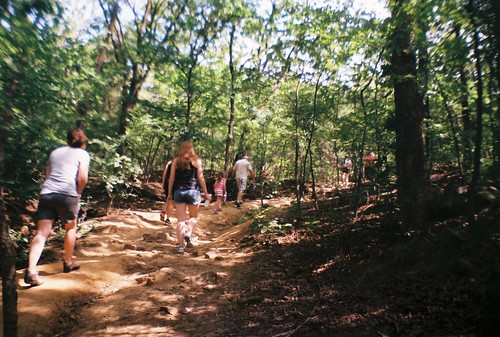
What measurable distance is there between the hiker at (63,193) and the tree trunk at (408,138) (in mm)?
4797

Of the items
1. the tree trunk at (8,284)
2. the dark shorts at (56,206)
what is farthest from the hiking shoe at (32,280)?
the tree trunk at (8,284)

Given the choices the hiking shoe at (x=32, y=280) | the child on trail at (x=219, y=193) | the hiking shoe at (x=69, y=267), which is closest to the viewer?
the hiking shoe at (x=32, y=280)

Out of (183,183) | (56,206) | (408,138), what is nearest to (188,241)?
(183,183)

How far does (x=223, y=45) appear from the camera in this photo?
48.4 feet

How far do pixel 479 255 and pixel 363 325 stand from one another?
1.34 m

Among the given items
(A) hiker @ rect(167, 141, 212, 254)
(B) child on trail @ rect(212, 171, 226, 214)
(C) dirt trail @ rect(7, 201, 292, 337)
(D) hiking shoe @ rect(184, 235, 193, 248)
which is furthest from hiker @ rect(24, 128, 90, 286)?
(B) child on trail @ rect(212, 171, 226, 214)

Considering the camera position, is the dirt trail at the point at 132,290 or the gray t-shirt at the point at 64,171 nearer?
the dirt trail at the point at 132,290

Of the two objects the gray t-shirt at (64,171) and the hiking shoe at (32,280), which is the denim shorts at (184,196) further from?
the hiking shoe at (32,280)

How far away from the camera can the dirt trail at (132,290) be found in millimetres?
2941

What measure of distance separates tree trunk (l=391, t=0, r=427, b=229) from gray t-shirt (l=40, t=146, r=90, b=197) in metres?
4.80

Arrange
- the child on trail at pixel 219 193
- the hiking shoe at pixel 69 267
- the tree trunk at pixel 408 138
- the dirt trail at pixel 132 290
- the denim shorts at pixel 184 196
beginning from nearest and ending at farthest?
1. the dirt trail at pixel 132 290
2. the hiking shoe at pixel 69 267
3. the tree trunk at pixel 408 138
4. the denim shorts at pixel 184 196
5. the child on trail at pixel 219 193

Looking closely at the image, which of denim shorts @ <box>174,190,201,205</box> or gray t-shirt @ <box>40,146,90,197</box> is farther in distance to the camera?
denim shorts @ <box>174,190,201,205</box>

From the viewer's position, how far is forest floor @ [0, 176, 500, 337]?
2484 millimetres

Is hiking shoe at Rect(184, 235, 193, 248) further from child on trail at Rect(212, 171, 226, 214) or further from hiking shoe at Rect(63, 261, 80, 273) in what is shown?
child on trail at Rect(212, 171, 226, 214)
